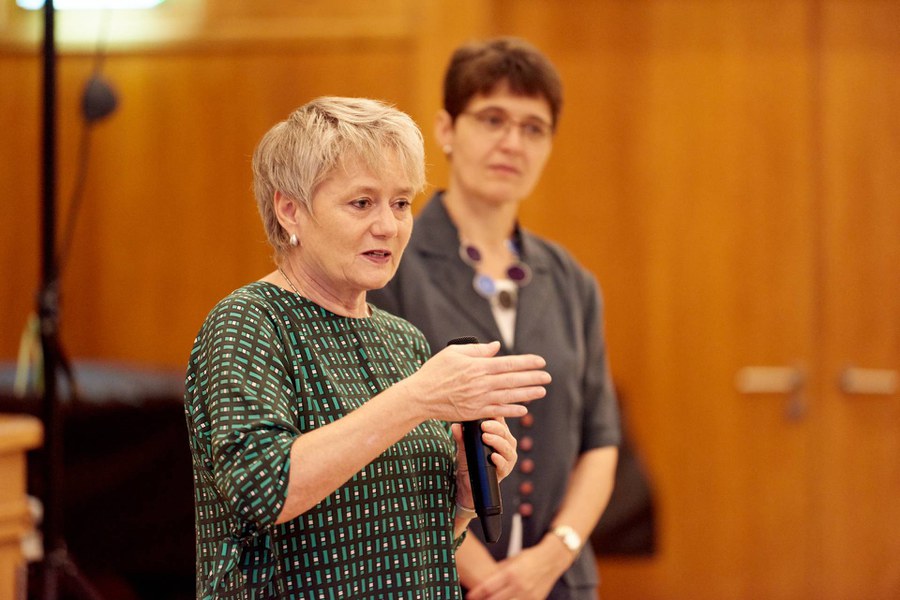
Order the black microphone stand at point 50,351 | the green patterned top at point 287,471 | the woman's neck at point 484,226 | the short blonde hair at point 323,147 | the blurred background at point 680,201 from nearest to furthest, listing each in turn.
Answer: the green patterned top at point 287,471 → the short blonde hair at point 323,147 → the woman's neck at point 484,226 → the black microphone stand at point 50,351 → the blurred background at point 680,201

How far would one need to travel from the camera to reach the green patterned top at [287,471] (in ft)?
4.00

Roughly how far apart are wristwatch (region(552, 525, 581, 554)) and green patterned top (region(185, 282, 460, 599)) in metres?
0.53

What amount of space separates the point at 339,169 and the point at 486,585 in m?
0.85

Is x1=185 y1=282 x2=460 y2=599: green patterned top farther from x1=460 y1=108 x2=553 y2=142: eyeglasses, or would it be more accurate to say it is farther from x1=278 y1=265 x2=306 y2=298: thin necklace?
x1=460 y1=108 x2=553 y2=142: eyeglasses

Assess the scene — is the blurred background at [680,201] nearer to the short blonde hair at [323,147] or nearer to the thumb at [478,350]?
the short blonde hair at [323,147]

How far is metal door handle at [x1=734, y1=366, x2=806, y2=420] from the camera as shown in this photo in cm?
409

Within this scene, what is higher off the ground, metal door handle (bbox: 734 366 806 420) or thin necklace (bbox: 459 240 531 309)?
thin necklace (bbox: 459 240 531 309)

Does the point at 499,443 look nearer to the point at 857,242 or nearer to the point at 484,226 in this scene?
the point at 484,226

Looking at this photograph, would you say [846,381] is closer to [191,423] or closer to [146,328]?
[146,328]

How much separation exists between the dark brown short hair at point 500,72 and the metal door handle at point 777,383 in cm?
237

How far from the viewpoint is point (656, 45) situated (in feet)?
13.5

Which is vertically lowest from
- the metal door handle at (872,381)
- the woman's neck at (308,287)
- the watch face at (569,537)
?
the watch face at (569,537)

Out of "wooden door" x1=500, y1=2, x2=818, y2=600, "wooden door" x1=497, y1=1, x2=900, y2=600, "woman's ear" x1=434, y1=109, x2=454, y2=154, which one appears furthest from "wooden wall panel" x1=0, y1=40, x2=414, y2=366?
"woman's ear" x1=434, y1=109, x2=454, y2=154

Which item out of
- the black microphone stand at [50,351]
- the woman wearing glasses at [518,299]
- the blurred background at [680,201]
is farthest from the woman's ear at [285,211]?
the blurred background at [680,201]
